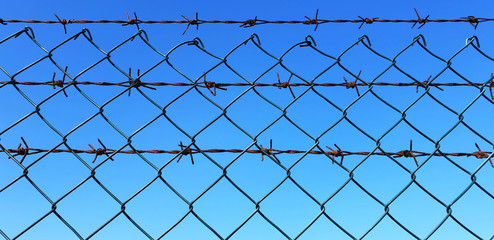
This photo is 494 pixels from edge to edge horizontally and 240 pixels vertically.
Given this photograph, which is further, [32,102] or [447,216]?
[447,216]

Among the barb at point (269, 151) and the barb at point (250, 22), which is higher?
the barb at point (250, 22)

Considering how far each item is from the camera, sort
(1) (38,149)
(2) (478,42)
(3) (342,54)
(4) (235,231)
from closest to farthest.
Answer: (4) (235,231) → (1) (38,149) → (3) (342,54) → (2) (478,42)

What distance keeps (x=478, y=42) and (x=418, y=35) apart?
353 millimetres

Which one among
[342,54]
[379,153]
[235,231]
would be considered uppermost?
[342,54]

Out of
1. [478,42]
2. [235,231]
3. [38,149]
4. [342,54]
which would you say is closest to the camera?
[235,231]

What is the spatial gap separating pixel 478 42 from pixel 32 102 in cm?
228

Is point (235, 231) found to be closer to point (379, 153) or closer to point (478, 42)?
point (379, 153)

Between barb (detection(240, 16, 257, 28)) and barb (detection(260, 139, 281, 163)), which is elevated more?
barb (detection(240, 16, 257, 28))

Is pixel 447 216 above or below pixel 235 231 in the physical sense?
below

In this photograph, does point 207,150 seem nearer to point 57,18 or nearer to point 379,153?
point 379,153

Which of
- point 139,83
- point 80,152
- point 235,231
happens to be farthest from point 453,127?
point 80,152

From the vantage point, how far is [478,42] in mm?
2537

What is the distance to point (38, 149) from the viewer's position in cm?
217

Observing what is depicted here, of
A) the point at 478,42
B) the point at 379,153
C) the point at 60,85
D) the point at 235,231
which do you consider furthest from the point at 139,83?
the point at 478,42
